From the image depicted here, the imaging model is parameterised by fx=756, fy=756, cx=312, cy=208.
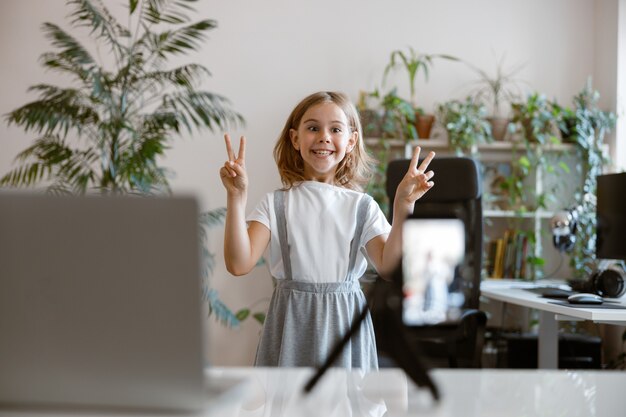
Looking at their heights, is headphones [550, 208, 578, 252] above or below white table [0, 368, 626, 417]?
above

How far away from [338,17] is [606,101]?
1.72 m

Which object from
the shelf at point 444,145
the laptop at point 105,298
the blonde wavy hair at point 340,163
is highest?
the shelf at point 444,145

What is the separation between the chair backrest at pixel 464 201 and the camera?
3039 mm

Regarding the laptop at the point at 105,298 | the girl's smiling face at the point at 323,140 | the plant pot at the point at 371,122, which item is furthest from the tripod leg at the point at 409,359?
the plant pot at the point at 371,122

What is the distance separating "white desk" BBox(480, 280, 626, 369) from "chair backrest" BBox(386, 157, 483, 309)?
235 mm

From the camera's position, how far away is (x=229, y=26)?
15.5ft

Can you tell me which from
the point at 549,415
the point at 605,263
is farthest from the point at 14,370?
the point at 605,263

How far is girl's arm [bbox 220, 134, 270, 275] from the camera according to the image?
1733 mm

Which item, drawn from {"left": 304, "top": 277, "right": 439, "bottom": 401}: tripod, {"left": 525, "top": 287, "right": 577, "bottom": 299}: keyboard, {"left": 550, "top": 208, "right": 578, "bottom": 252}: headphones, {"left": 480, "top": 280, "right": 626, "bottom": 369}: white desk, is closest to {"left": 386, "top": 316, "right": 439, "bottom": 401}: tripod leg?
{"left": 304, "top": 277, "right": 439, "bottom": 401}: tripod

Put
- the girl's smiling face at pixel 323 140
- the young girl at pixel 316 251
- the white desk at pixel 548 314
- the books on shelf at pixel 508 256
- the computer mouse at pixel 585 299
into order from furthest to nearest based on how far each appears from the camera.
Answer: the books on shelf at pixel 508 256, the computer mouse at pixel 585 299, the white desk at pixel 548 314, the girl's smiling face at pixel 323 140, the young girl at pixel 316 251

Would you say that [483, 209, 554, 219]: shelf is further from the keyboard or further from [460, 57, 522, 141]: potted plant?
the keyboard

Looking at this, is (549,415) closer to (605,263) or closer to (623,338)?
(605,263)

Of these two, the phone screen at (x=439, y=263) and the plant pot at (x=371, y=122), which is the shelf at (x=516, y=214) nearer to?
the plant pot at (x=371, y=122)

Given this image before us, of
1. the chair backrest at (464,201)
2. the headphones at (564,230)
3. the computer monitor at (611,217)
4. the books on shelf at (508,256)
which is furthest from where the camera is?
the books on shelf at (508,256)
